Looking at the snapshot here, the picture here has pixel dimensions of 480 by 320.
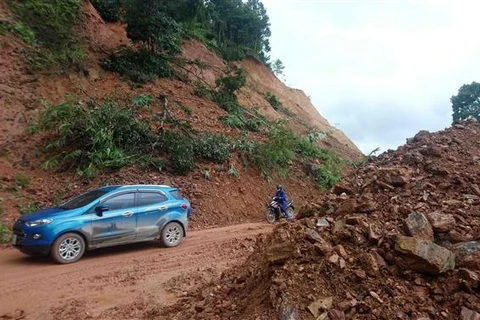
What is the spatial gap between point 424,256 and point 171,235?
276 inches

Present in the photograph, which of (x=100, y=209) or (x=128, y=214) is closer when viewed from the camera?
(x=100, y=209)

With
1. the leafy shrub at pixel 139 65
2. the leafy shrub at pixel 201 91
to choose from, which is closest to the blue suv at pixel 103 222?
the leafy shrub at pixel 139 65

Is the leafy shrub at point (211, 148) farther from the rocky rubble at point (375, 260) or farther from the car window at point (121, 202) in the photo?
the rocky rubble at point (375, 260)

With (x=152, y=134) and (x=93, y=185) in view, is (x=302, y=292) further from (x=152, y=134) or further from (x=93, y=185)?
(x=152, y=134)

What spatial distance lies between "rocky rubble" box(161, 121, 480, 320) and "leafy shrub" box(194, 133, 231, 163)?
1031 cm

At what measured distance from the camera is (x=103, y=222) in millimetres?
9031

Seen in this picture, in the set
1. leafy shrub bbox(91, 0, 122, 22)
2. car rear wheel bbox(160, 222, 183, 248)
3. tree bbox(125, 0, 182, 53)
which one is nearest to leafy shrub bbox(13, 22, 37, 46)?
tree bbox(125, 0, 182, 53)

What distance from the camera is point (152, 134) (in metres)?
15.9

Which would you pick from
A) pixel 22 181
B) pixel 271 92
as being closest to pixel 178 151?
pixel 22 181

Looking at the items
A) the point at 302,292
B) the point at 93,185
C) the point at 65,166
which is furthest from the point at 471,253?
the point at 65,166

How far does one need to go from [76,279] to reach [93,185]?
586 cm

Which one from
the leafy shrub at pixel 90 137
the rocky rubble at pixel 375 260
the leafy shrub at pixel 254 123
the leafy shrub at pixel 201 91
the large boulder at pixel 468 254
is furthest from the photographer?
the leafy shrub at pixel 201 91

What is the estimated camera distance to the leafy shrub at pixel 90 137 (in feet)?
45.2

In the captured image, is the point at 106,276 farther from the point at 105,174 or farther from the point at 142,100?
the point at 142,100
